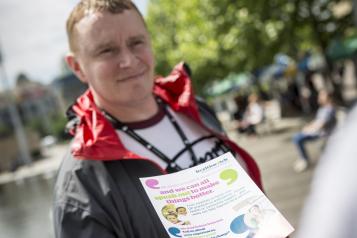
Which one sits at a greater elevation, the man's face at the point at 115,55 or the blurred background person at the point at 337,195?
the man's face at the point at 115,55

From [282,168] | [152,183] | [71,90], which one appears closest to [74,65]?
[152,183]

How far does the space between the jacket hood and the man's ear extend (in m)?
0.08

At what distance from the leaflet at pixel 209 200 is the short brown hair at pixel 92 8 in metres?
0.64

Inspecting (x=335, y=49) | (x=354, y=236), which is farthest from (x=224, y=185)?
(x=335, y=49)

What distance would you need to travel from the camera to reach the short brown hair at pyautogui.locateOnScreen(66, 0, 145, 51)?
1801 millimetres

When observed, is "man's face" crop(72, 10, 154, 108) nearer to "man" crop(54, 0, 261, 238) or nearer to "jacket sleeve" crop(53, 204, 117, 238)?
"man" crop(54, 0, 261, 238)

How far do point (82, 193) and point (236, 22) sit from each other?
1407 centimetres

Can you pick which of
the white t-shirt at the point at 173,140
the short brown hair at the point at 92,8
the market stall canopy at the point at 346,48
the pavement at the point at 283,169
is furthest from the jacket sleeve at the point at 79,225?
the market stall canopy at the point at 346,48

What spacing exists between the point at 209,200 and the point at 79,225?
422 mm

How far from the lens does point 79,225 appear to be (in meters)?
1.59

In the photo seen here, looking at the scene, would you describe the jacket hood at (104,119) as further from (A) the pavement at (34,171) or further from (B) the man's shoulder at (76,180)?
(A) the pavement at (34,171)

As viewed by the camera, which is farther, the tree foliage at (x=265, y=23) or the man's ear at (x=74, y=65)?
the tree foliage at (x=265, y=23)

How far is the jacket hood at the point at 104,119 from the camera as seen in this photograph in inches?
67.7

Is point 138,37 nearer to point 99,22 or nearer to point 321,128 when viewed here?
point 99,22
